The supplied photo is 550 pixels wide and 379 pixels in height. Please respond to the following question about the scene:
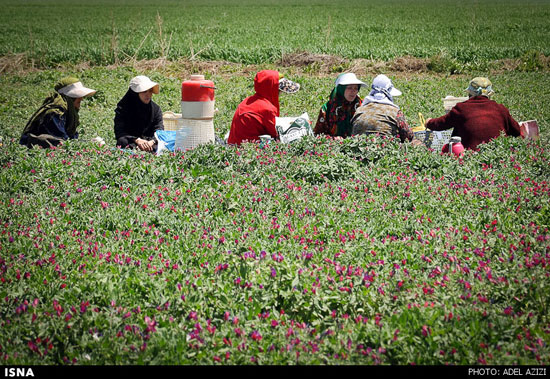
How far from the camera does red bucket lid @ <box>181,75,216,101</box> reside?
7707 mm

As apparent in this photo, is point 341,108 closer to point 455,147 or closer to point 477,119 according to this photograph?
point 455,147

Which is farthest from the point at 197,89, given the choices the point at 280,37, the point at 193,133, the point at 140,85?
the point at 280,37

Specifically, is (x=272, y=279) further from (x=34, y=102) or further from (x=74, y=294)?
(x=34, y=102)

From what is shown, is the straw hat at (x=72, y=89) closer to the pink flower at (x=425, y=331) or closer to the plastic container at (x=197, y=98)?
the plastic container at (x=197, y=98)

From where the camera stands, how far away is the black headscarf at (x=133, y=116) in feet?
27.8

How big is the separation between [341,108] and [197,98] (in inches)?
89.3

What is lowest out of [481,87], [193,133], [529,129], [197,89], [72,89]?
[193,133]

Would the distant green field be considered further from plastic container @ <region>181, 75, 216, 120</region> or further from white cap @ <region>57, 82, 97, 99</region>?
plastic container @ <region>181, 75, 216, 120</region>

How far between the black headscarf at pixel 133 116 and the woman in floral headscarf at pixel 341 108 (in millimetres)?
2662

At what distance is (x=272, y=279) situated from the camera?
14.3ft

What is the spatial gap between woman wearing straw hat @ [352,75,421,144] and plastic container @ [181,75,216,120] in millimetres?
2151

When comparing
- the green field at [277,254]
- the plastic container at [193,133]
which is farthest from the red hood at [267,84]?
the green field at [277,254]

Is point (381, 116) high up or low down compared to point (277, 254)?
up

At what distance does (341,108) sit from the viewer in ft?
28.1
